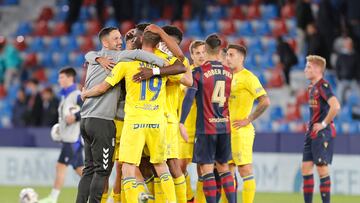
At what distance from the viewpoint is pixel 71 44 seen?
25812 millimetres

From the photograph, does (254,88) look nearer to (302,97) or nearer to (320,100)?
(320,100)

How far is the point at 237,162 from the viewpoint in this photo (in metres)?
12.9

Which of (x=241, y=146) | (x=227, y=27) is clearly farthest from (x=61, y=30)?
(x=241, y=146)

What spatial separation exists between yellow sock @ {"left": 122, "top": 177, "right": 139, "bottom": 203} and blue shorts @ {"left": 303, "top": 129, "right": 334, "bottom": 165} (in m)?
3.52

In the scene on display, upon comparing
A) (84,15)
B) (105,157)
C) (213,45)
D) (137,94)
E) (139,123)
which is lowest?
(105,157)

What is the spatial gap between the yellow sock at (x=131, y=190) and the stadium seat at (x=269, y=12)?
13.3 meters

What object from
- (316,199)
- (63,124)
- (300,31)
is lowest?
(316,199)

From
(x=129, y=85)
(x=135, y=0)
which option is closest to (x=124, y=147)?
(x=129, y=85)

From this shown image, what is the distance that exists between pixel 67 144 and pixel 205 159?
12.7 ft

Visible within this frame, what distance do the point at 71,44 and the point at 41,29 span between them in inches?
43.6

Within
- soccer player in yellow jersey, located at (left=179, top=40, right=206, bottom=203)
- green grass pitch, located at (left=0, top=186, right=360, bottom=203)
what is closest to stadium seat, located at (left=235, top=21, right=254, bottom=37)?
green grass pitch, located at (left=0, top=186, right=360, bottom=203)

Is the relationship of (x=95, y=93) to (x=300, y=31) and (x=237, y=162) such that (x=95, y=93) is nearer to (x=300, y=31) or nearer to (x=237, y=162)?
(x=237, y=162)

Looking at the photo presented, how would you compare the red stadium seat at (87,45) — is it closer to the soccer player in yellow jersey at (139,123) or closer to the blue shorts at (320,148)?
the blue shorts at (320,148)

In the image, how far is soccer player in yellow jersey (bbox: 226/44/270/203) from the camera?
1293 centimetres
